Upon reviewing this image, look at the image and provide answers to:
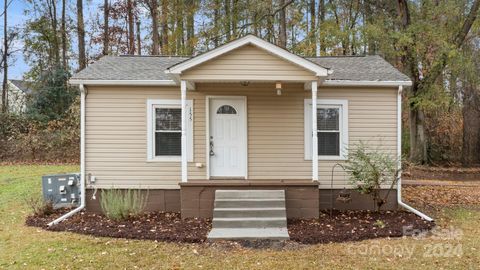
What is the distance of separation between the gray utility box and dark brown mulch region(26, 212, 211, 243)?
0.84m

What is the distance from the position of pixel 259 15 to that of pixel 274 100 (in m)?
9.74

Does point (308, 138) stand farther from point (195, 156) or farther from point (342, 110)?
point (195, 156)

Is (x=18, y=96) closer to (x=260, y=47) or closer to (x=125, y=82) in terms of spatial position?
(x=125, y=82)

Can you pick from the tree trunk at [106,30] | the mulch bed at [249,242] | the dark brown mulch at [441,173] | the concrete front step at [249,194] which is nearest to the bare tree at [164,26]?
the tree trunk at [106,30]

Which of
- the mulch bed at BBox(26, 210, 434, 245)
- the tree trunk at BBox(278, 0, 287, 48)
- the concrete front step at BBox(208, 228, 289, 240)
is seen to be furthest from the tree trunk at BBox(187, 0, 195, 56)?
the concrete front step at BBox(208, 228, 289, 240)

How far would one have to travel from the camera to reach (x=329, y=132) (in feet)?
27.6

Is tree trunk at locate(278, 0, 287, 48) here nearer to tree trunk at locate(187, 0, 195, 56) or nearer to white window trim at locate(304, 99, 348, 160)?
tree trunk at locate(187, 0, 195, 56)

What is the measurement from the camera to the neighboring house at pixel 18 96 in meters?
19.5

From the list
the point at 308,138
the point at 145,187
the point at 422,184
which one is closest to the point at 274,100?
the point at 308,138

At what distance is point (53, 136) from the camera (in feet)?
56.3

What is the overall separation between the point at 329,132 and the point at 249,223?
305cm

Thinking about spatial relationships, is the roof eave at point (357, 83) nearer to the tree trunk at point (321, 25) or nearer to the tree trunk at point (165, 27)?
the tree trunk at point (321, 25)

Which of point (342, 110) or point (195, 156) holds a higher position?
point (342, 110)

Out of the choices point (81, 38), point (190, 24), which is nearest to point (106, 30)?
point (81, 38)
